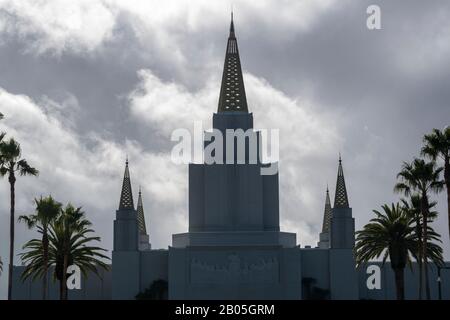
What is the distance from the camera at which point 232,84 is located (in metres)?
82.6

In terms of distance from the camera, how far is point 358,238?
65562 mm

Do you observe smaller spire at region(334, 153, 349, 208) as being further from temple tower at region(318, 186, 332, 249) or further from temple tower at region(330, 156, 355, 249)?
temple tower at region(318, 186, 332, 249)

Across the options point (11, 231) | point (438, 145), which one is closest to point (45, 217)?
point (11, 231)

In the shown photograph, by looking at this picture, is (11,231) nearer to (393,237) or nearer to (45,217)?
(45,217)

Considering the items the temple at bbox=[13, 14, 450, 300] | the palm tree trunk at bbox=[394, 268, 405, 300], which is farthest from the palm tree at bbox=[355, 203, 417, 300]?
the temple at bbox=[13, 14, 450, 300]

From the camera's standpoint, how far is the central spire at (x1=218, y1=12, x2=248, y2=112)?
8244 centimetres

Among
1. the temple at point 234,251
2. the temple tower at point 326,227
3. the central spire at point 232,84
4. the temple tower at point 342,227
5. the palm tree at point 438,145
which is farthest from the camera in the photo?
the temple tower at point 326,227

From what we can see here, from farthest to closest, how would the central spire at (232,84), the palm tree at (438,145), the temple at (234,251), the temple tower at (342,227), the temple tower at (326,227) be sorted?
the temple tower at (326,227), the central spire at (232,84), the temple tower at (342,227), the temple at (234,251), the palm tree at (438,145)

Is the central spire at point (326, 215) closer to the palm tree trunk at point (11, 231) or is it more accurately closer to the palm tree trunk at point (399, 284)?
the palm tree trunk at point (399, 284)

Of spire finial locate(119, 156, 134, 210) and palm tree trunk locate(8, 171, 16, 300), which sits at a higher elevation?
spire finial locate(119, 156, 134, 210)

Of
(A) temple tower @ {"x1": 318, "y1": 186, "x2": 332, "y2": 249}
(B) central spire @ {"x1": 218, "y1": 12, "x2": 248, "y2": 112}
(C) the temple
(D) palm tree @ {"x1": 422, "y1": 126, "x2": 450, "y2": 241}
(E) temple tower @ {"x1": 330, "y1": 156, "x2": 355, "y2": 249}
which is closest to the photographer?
(D) palm tree @ {"x1": 422, "y1": 126, "x2": 450, "y2": 241}

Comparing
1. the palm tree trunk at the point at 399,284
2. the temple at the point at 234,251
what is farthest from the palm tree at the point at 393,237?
the temple at the point at 234,251

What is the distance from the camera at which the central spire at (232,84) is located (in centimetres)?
8244
